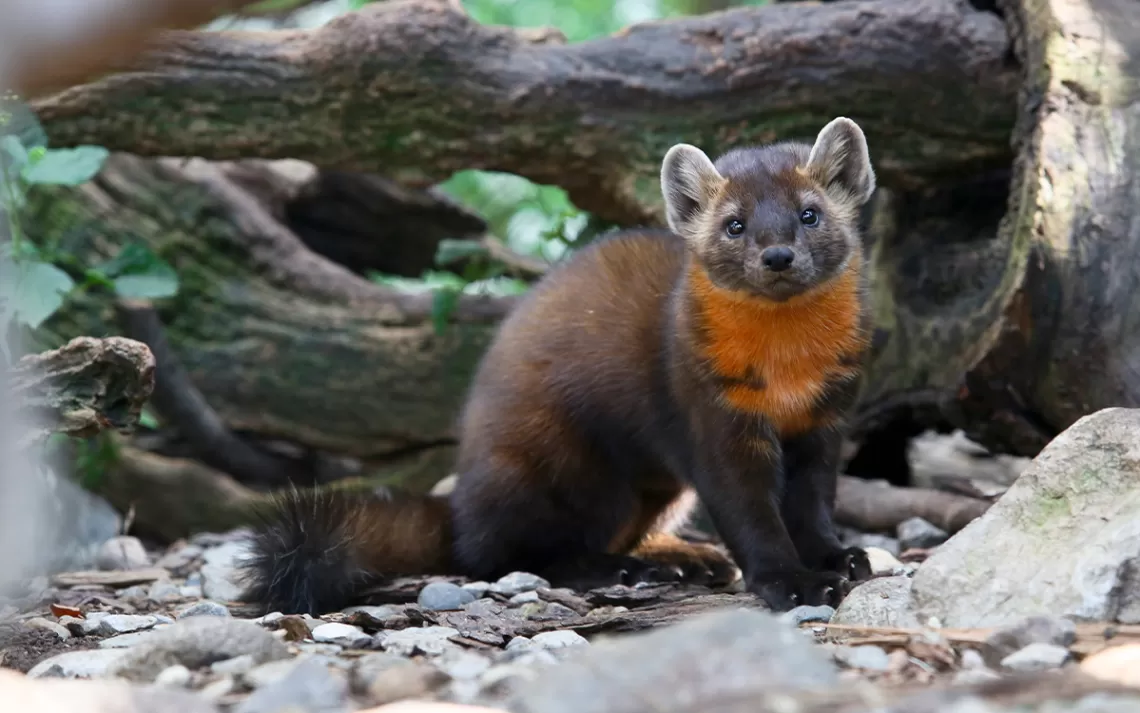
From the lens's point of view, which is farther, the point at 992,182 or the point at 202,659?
the point at 992,182

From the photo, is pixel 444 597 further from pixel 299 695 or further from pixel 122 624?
pixel 299 695

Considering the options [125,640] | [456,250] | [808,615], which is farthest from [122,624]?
[456,250]

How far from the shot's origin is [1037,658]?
2.82 m

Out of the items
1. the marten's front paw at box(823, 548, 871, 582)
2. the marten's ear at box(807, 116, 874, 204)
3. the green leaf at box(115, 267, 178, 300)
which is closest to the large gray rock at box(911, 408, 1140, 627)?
the marten's front paw at box(823, 548, 871, 582)

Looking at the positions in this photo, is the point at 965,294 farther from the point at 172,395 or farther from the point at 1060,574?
the point at 172,395

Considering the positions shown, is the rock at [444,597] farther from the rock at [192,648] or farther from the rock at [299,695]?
the rock at [299,695]

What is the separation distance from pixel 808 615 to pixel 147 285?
3752 millimetres

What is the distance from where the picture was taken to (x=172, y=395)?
22.5ft

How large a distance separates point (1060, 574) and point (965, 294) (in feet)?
8.86

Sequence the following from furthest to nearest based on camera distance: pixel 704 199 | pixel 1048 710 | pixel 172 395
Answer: pixel 172 395 < pixel 704 199 < pixel 1048 710

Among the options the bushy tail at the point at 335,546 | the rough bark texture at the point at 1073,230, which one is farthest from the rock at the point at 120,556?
the rough bark texture at the point at 1073,230

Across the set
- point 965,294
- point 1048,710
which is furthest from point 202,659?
point 965,294

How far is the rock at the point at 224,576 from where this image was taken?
15.9 feet

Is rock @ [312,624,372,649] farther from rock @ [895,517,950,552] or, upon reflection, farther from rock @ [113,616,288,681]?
rock @ [895,517,950,552]
